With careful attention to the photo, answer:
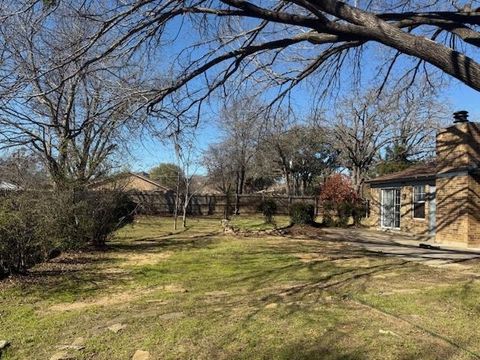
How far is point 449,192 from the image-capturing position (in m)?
15.8

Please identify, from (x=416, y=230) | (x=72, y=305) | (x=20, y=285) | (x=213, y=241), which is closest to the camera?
(x=72, y=305)

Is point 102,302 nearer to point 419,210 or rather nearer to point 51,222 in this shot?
point 51,222

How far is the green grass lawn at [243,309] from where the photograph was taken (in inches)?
184

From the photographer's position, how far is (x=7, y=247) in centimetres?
811

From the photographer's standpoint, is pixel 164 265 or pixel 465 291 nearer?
pixel 465 291

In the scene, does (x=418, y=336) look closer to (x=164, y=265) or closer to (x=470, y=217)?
(x=164, y=265)

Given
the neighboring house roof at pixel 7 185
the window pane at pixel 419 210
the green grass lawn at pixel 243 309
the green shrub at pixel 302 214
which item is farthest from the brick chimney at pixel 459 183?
the neighboring house roof at pixel 7 185

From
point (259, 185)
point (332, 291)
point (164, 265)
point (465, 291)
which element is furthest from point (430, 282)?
point (259, 185)

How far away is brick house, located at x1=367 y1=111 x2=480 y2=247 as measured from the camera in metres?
14.9

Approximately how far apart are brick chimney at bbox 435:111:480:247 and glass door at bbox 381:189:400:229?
14.1 ft

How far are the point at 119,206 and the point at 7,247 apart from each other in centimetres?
599

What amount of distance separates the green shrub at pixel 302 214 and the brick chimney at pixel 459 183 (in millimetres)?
7088

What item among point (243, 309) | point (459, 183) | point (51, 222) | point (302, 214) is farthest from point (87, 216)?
point (302, 214)

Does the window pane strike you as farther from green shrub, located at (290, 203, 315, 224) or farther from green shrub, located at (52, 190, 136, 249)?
green shrub, located at (52, 190, 136, 249)
